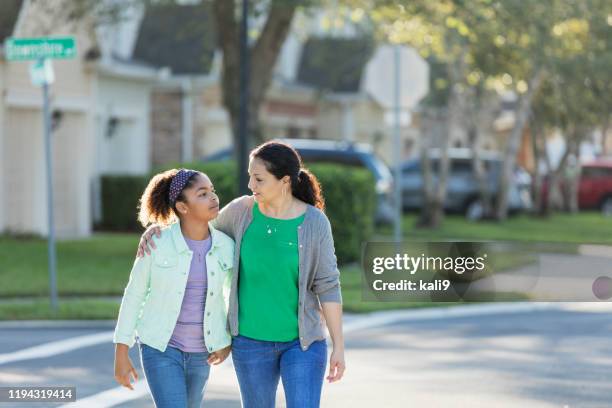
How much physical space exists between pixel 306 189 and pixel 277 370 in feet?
2.50

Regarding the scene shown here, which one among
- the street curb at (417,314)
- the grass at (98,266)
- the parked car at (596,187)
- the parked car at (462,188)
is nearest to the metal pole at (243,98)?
the grass at (98,266)

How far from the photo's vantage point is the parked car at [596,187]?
44.8 m

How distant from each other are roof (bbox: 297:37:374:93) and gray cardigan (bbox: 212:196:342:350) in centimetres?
2812

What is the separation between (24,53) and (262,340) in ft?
28.7

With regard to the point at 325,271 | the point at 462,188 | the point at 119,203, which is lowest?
the point at 462,188

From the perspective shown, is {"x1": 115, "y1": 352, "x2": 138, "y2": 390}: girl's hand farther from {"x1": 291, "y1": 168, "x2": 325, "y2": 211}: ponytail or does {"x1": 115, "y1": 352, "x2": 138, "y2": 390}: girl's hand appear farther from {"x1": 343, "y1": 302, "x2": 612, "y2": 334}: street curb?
{"x1": 343, "y1": 302, "x2": 612, "y2": 334}: street curb

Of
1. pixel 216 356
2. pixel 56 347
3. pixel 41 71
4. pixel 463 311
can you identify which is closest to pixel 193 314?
pixel 216 356

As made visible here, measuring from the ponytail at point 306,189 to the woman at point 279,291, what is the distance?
59mm

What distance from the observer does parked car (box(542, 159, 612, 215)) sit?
44844 mm

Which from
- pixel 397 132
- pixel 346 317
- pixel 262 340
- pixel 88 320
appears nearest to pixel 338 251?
pixel 397 132

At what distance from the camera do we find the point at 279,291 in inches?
229

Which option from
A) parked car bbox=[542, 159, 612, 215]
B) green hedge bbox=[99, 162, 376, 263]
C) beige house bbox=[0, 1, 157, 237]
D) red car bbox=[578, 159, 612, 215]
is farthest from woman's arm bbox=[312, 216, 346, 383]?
red car bbox=[578, 159, 612, 215]

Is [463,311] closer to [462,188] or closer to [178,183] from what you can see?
[178,183]

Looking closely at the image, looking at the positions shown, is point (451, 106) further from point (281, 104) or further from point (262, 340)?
point (262, 340)
